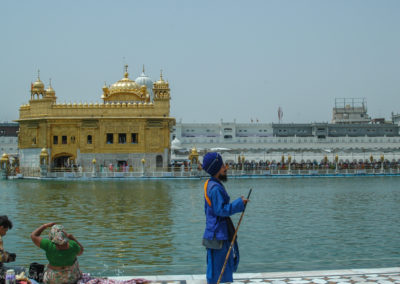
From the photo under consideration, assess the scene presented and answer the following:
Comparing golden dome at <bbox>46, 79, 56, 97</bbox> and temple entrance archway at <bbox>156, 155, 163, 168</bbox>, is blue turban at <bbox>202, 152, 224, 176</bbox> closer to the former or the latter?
temple entrance archway at <bbox>156, 155, 163, 168</bbox>

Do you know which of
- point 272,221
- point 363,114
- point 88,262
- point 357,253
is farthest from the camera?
point 363,114

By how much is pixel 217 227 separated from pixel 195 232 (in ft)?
24.4

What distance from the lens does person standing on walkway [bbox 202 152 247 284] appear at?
21.3 feet

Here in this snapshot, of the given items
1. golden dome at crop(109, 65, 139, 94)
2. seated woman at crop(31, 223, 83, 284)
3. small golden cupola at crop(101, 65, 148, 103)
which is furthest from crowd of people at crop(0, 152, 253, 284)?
golden dome at crop(109, 65, 139, 94)

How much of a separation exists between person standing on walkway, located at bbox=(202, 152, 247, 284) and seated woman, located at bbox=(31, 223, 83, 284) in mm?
1718

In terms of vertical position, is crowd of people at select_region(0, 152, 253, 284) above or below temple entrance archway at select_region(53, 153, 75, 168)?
above

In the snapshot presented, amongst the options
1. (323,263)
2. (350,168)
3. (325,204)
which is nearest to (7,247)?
(323,263)

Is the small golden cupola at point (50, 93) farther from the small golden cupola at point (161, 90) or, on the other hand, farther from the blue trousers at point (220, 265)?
the blue trousers at point (220, 265)

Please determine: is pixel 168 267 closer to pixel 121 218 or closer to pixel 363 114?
pixel 121 218

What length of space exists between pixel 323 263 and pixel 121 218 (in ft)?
27.0

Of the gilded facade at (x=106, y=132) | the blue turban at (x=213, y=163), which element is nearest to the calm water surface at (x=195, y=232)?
the blue turban at (x=213, y=163)

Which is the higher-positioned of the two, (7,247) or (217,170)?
(217,170)

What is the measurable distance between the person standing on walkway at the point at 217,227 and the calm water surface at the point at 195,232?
7.99 feet

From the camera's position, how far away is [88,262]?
10.2m
